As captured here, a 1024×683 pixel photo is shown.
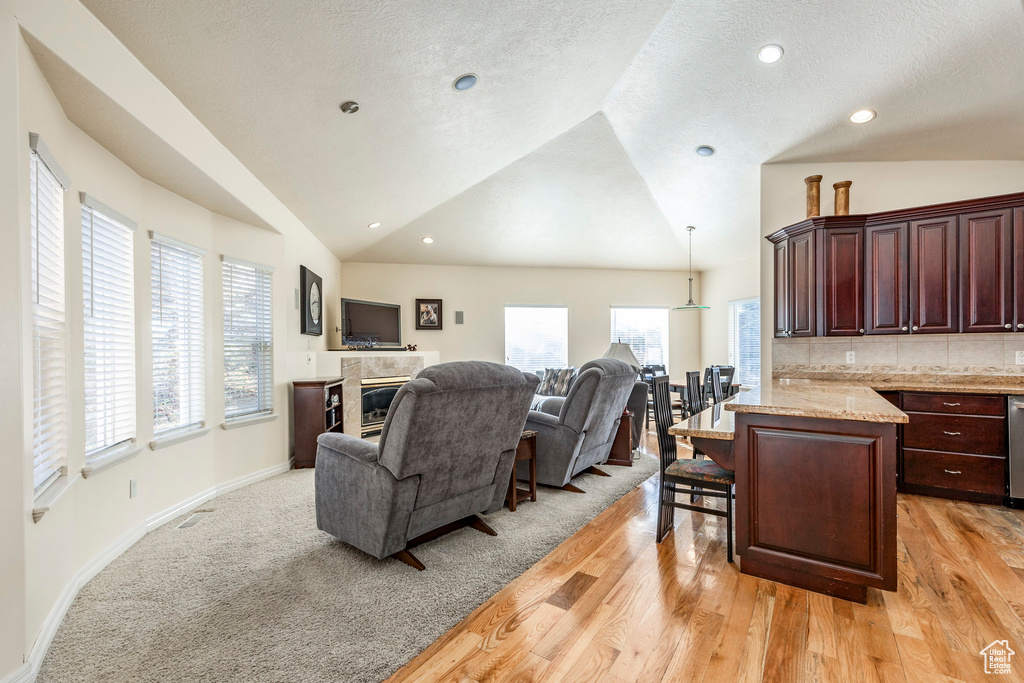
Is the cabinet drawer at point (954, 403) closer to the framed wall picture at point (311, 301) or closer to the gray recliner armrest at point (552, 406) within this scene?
the gray recliner armrest at point (552, 406)

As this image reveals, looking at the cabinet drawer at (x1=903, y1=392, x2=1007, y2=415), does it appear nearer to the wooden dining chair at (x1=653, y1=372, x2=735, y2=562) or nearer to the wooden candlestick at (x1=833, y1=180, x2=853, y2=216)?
the wooden candlestick at (x1=833, y1=180, x2=853, y2=216)

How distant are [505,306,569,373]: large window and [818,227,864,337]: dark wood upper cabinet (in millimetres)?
4428

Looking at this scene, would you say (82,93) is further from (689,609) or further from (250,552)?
(689,609)

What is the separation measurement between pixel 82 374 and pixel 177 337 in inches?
38.7

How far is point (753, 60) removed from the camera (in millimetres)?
3229

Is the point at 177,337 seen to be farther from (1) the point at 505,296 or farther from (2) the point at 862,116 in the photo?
(2) the point at 862,116

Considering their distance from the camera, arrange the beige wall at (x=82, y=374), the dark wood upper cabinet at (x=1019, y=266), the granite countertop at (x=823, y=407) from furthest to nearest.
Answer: the dark wood upper cabinet at (x=1019, y=266), the granite countertop at (x=823, y=407), the beige wall at (x=82, y=374)

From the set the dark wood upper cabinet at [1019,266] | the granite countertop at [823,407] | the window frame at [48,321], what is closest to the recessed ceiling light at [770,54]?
the dark wood upper cabinet at [1019,266]

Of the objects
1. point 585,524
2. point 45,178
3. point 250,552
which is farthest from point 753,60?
point 250,552

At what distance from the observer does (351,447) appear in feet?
8.16

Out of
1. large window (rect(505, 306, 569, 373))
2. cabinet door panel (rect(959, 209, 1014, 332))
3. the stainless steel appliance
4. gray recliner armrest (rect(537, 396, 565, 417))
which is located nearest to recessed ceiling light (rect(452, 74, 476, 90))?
gray recliner armrest (rect(537, 396, 565, 417))

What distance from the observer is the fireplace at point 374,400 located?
18.3ft

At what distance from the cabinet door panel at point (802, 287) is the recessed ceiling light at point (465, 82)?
2979 mm

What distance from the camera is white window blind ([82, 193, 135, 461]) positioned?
2.49 meters
